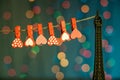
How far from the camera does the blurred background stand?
231 cm

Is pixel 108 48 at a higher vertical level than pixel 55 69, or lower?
higher

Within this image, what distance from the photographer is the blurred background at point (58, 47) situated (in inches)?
90.9

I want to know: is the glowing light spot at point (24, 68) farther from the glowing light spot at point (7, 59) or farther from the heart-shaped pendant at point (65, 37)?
the heart-shaped pendant at point (65, 37)

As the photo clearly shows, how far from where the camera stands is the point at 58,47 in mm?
2314

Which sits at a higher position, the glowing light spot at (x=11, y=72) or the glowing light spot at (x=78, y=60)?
the glowing light spot at (x=78, y=60)

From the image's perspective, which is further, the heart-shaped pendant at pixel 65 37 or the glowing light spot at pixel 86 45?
the glowing light spot at pixel 86 45

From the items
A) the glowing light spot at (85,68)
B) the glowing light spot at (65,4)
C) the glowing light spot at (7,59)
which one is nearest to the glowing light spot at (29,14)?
the glowing light spot at (65,4)

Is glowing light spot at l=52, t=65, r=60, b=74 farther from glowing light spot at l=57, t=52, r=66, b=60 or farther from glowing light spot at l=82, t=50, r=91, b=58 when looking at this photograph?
glowing light spot at l=82, t=50, r=91, b=58

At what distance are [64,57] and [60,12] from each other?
0.44 metres

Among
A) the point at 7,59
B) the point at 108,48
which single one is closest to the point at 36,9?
the point at 7,59

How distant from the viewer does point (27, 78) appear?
2.31 m

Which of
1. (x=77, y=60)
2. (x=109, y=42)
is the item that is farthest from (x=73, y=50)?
(x=109, y=42)

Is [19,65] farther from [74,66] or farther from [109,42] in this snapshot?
[109,42]

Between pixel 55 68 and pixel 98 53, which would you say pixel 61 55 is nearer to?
pixel 55 68
